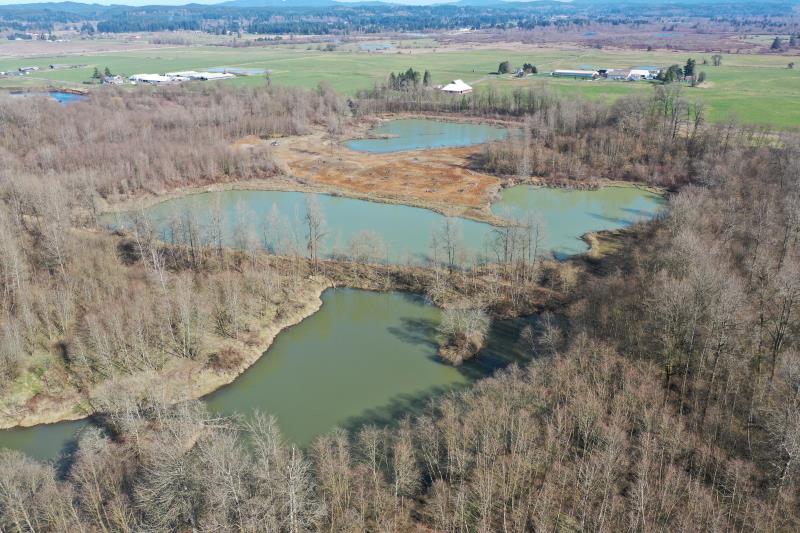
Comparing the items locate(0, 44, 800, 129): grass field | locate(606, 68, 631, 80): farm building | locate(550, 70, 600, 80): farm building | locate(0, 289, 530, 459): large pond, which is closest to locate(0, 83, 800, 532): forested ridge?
locate(0, 289, 530, 459): large pond

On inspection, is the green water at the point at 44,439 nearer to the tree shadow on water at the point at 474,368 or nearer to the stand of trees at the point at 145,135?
the tree shadow on water at the point at 474,368

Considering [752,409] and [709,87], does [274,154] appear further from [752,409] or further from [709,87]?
[709,87]

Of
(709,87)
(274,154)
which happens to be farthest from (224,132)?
(709,87)

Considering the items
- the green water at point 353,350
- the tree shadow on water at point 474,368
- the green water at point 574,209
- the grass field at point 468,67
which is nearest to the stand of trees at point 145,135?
the green water at point 353,350

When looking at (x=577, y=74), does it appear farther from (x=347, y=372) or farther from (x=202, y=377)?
(x=202, y=377)

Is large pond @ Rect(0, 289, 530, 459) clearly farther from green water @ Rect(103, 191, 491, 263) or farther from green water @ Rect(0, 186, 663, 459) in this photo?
green water @ Rect(103, 191, 491, 263)
